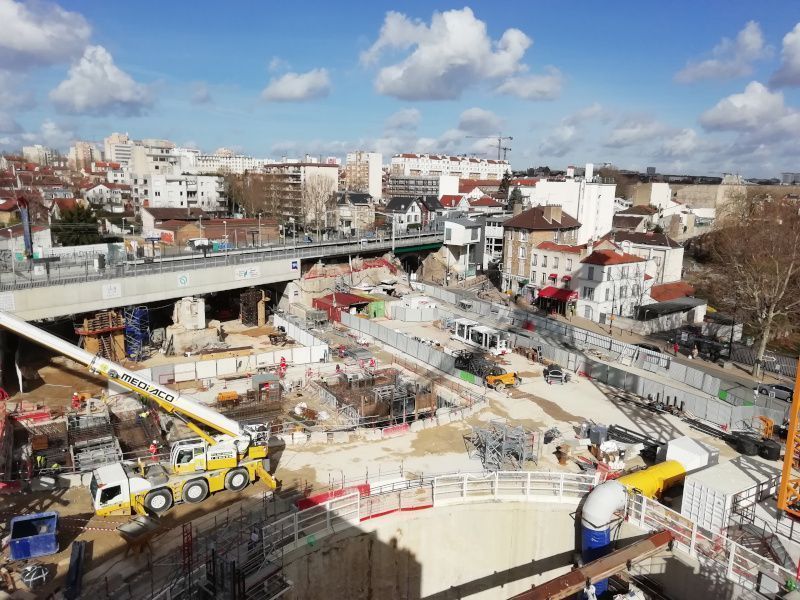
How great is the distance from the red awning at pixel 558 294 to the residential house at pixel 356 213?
4280 cm

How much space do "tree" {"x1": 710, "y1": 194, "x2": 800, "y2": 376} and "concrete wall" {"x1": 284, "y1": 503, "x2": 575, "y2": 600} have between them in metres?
24.0

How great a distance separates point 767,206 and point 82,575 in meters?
86.3

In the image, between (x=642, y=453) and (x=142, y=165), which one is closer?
(x=642, y=453)

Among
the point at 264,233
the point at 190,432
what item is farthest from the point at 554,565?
the point at 264,233

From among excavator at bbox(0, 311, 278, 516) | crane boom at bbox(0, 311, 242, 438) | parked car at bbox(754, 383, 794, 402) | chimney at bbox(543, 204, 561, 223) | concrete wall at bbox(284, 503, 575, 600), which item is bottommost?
concrete wall at bbox(284, 503, 575, 600)

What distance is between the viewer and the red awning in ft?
149

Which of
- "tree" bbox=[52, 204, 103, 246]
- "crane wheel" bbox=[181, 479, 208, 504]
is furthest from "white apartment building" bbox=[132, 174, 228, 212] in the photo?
"crane wheel" bbox=[181, 479, 208, 504]

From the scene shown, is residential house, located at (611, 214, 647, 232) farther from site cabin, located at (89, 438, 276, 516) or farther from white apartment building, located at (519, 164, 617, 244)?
site cabin, located at (89, 438, 276, 516)

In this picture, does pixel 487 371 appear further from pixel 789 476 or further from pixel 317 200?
pixel 317 200

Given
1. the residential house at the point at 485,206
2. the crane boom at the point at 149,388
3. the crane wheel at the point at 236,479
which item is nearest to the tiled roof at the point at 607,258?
the residential house at the point at 485,206

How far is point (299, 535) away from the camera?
14789mm

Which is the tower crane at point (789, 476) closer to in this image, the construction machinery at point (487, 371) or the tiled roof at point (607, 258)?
the construction machinery at point (487, 371)

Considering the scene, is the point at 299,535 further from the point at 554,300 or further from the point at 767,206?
the point at 767,206

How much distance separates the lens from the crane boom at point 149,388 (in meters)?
18.8
